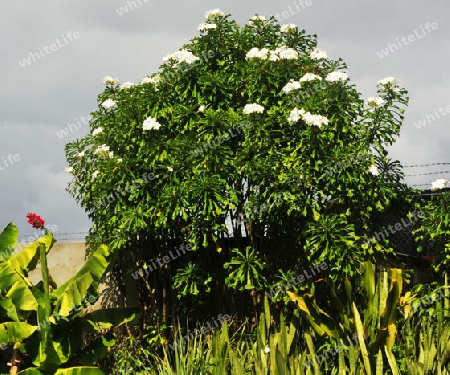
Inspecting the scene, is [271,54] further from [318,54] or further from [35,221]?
[35,221]

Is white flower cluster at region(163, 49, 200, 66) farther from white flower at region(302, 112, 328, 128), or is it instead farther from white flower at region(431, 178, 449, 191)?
white flower at region(431, 178, 449, 191)

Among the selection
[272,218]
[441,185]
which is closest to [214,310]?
[272,218]

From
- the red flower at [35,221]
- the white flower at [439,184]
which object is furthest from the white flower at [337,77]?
the red flower at [35,221]

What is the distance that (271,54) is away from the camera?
43.9 ft

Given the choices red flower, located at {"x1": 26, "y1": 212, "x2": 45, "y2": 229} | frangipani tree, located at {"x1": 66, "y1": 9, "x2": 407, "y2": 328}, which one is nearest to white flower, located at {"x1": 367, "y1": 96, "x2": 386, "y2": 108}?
frangipani tree, located at {"x1": 66, "y1": 9, "x2": 407, "y2": 328}

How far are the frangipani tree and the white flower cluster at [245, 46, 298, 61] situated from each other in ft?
0.07

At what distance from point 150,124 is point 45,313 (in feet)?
12.8

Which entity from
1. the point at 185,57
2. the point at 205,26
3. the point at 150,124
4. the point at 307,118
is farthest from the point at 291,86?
the point at 150,124

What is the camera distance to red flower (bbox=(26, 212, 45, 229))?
49.5 feet

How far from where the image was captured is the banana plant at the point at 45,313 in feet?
37.4

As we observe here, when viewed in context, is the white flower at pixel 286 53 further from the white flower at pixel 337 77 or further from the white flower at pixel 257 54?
the white flower at pixel 337 77

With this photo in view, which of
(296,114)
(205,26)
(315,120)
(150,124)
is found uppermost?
(205,26)

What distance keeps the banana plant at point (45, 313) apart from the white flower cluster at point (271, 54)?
4344 mm

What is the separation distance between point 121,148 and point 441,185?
245 inches
